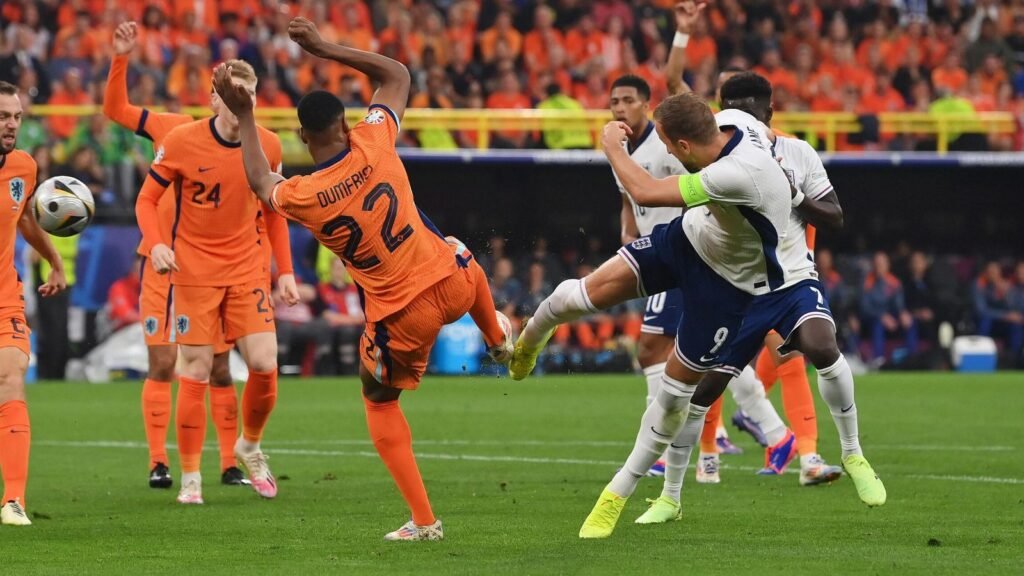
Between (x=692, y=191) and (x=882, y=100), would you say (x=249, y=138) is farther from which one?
(x=882, y=100)

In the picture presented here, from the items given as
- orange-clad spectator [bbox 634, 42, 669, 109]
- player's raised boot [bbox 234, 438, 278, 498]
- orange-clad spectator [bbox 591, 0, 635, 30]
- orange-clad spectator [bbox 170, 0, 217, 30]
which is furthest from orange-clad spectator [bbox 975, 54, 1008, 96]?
player's raised boot [bbox 234, 438, 278, 498]

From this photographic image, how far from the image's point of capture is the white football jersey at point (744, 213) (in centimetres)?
764

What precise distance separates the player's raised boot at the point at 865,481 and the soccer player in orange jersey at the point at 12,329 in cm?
439

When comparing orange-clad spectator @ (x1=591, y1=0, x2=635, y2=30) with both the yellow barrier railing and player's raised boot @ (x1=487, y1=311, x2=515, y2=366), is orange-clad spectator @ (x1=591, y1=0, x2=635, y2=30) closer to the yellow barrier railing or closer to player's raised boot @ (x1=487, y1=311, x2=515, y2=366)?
the yellow barrier railing

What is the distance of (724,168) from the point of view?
7594 mm

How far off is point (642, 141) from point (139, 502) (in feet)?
13.4

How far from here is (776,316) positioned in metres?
8.38

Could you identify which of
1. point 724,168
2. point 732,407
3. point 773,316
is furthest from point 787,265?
point 732,407

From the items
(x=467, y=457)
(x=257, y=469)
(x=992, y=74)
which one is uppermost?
(x=257, y=469)

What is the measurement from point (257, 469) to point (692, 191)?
3.87 m

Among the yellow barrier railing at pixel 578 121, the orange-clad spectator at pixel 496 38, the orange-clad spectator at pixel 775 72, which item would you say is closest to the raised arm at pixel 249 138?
the yellow barrier railing at pixel 578 121

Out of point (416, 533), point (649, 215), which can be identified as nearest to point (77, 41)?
point (649, 215)

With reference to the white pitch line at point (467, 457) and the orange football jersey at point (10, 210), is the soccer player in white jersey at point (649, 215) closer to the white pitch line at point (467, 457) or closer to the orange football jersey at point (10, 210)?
the white pitch line at point (467, 457)

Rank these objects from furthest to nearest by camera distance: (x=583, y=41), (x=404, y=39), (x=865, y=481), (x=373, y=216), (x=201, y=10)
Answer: (x=583, y=41)
(x=404, y=39)
(x=201, y=10)
(x=865, y=481)
(x=373, y=216)
